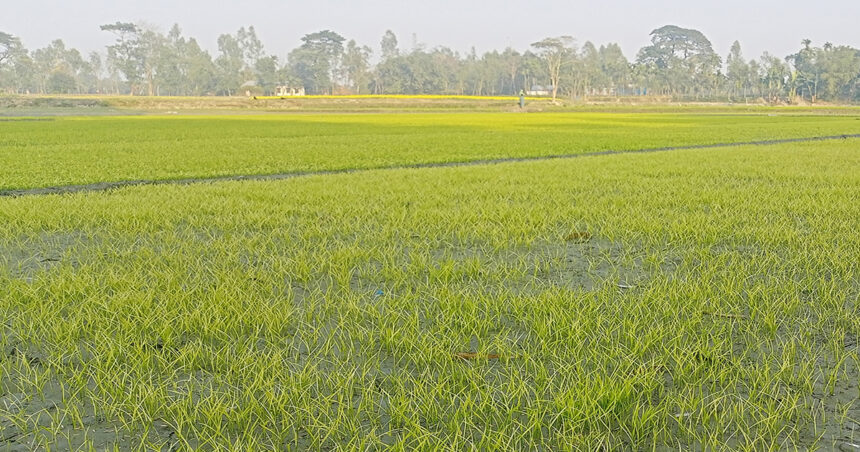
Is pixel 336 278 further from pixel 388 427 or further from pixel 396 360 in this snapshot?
pixel 388 427

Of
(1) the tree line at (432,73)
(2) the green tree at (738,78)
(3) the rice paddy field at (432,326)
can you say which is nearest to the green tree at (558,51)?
(1) the tree line at (432,73)

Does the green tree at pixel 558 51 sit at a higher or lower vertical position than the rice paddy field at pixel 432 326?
higher

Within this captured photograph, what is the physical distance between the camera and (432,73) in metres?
108

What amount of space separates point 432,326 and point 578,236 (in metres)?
2.35

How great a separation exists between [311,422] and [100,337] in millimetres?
1170

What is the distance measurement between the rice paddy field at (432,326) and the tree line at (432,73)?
309ft

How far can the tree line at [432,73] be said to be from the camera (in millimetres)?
101000

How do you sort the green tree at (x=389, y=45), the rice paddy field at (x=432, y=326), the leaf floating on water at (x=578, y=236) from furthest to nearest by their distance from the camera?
the green tree at (x=389, y=45)
the leaf floating on water at (x=578, y=236)
the rice paddy field at (x=432, y=326)

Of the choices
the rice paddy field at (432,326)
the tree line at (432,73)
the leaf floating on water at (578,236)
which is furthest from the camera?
the tree line at (432,73)

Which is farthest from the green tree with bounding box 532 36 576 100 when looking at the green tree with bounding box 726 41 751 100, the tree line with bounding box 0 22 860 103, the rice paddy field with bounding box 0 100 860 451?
the rice paddy field with bounding box 0 100 860 451

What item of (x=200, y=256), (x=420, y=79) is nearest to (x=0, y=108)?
(x=420, y=79)

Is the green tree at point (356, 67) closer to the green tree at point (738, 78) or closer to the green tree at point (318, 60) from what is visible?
the green tree at point (318, 60)

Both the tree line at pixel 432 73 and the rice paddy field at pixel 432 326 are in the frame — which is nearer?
the rice paddy field at pixel 432 326

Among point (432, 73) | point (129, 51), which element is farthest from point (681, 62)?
point (129, 51)
